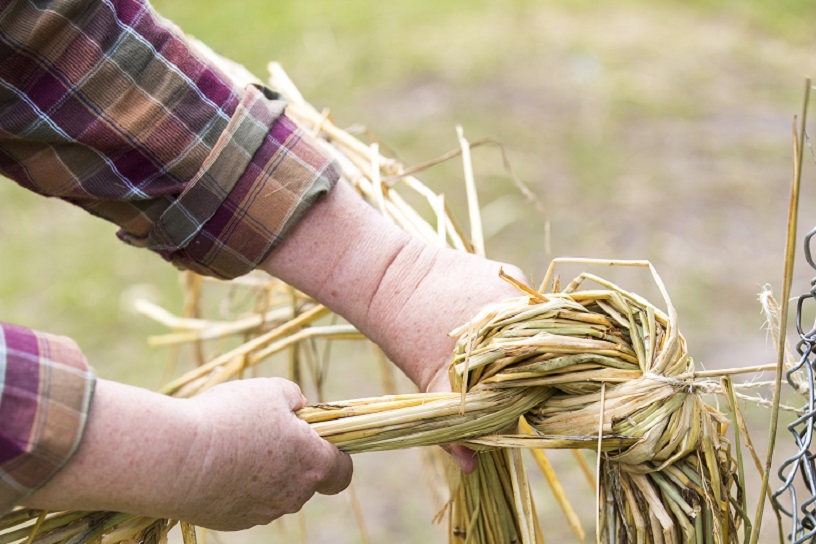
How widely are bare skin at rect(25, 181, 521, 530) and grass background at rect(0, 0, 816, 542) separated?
87 centimetres

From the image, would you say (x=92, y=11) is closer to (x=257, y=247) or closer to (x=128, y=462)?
(x=257, y=247)

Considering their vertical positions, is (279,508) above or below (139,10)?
below

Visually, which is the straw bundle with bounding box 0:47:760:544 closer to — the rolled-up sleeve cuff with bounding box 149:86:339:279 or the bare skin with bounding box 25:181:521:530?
the bare skin with bounding box 25:181:521:530

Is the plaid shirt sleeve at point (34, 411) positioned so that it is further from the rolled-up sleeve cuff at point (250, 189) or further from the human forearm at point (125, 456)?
the rolled-up sleeve cuff at point (250, 189)

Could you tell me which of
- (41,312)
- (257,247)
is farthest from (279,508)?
(41,312)

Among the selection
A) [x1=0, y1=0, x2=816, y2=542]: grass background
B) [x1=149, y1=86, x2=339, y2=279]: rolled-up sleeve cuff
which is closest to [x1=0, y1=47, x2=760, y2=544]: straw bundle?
[x1=149, y1=86, x2=339, y2=279]: rolled-up sleeve cuff

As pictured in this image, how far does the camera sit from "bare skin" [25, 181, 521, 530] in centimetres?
54

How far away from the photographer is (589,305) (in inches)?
25.6

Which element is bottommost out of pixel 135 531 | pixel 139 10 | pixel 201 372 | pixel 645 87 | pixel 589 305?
pixel 135 531

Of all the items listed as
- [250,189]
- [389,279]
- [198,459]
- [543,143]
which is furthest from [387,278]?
[543,143]

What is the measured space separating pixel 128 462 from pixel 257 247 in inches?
10.4

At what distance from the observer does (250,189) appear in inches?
29.6

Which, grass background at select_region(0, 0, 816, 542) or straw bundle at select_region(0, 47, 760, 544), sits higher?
grass background at select_region(0, 0, 816, 542)

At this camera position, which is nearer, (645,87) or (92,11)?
(92,11)
